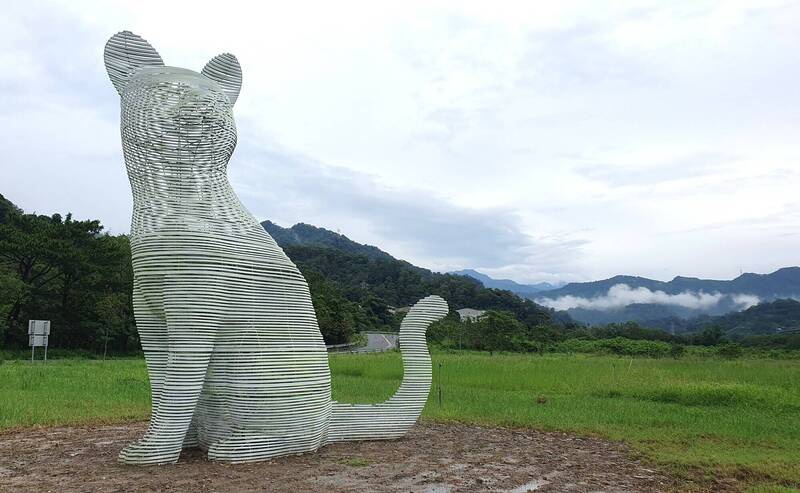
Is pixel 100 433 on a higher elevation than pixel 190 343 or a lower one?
lower

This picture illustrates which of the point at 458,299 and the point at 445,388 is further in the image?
the point at 458,299

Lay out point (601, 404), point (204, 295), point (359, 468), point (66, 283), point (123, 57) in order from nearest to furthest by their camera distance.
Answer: point (204, 295), point (359, 468), point (123, 57), point (601, 404), point (66, 283)

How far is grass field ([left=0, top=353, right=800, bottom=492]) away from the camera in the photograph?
7637mm

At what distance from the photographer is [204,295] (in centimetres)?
575

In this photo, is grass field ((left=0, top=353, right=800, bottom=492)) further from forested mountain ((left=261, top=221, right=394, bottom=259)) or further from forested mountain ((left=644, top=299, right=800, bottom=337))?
forested mountain ((left=261, top=221, right=394, bottom=259))

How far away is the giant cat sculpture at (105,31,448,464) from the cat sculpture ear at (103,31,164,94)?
11 mm

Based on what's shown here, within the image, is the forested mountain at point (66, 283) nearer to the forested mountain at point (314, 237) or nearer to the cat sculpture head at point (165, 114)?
the cat sculpture head at point (165, 114)

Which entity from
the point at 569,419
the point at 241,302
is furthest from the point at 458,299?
the point at 241,302

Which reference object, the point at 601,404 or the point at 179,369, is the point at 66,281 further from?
the point at 179,369

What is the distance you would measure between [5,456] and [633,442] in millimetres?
7491

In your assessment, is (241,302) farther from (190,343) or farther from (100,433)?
(100,433)

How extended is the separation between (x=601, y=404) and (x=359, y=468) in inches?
305

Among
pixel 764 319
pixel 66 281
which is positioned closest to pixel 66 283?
pixel 66 281

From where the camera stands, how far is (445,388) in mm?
14789
